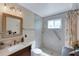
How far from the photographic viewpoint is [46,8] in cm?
185

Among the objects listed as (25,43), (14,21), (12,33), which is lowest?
(25,43)

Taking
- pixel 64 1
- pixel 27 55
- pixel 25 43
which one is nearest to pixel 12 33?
pixel 25 43

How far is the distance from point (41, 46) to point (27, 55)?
1.03 ft

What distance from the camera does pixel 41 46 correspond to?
1.90 metres

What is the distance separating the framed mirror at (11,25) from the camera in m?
1.80

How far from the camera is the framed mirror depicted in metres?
1.80

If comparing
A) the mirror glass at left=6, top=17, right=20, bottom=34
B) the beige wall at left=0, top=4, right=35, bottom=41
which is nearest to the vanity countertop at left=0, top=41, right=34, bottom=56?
the beige wall at left=0, top=4, right=35, bottom=41

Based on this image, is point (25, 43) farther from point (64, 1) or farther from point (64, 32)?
point (64, 1)

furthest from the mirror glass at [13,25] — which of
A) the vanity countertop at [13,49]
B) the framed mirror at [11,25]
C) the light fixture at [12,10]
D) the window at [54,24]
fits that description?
the window at [54,24]

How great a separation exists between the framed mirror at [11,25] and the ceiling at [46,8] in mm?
286

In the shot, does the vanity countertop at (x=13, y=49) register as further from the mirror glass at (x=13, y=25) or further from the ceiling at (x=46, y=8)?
the ceiling at (x=46, y=8)

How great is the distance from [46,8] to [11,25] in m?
0.64

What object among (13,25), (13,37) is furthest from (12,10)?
(13,37)

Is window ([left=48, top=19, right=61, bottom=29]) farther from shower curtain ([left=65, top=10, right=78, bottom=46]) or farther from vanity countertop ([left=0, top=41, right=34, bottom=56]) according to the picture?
vanity countertop ([left=0, top=41, right=34, bottom=56])
